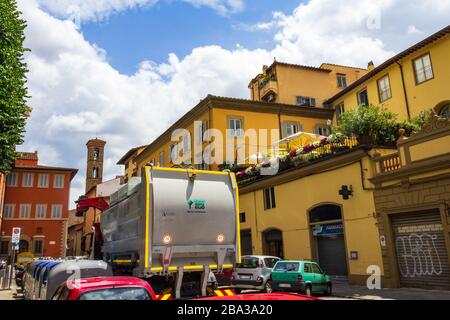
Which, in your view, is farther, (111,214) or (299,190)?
(299,190)

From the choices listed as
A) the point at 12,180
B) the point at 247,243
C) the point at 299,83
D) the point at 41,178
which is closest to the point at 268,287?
the point at 247,243

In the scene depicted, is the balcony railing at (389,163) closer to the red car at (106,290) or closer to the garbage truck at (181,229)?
the garbage truck at (181,229)

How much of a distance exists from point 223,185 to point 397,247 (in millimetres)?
9425

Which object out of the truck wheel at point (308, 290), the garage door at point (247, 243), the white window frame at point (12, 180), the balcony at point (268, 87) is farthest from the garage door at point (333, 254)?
the white window frame at point (12, 180)

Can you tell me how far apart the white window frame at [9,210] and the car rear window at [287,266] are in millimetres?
42006

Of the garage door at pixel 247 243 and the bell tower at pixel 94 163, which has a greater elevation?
the bell tower at pixel 94 163

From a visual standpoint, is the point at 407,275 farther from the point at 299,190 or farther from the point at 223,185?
the point at 223,185

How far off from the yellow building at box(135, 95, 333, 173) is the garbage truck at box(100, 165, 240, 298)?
2015 cm

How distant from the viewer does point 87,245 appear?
14.6 meters

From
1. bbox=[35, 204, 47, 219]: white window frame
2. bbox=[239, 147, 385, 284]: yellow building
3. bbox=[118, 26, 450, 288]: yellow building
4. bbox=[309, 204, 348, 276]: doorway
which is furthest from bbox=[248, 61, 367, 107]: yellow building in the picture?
bbox=[35, 204, 47, 219]: white window frame

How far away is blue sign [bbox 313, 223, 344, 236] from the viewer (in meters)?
18.2

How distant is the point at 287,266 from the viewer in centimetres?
1519

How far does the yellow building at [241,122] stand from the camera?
101 ft
